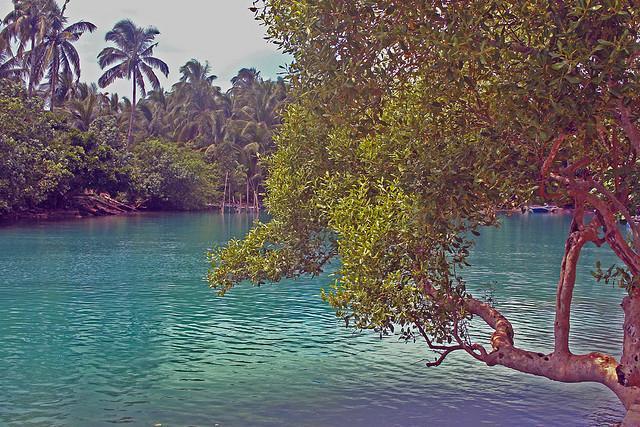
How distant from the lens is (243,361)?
19.5 m

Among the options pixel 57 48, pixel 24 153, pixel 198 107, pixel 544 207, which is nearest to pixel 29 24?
pixel 57 48

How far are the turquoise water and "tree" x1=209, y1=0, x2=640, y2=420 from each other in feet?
13.0

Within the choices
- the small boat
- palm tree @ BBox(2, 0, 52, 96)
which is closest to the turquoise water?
the small boat

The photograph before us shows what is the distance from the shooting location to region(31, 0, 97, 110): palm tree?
79.4 m

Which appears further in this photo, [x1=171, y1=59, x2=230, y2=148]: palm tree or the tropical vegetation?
[x1=171, y1=59, x2=230, y2=148]: palm tree

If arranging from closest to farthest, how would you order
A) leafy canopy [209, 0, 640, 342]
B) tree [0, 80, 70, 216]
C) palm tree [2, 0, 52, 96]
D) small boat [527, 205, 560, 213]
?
leafy canopy [209, 0, 640, 342]
small boat [527, 205, 560, 213]
tree [0, 80, 70, 216]
palm tree [2, 0, 52, 96]

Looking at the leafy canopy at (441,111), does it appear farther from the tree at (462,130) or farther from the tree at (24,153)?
the tree at (24,153)

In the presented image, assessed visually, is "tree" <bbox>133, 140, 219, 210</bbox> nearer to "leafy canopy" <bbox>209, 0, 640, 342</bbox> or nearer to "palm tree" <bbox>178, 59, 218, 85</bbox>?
Answer: "palm tree" <bbox>178, 59, 218, 85</bbox>

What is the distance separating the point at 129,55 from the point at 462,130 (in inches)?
3646

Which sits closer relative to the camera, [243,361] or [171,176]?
[243,361]

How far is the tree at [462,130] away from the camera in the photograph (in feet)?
26.4

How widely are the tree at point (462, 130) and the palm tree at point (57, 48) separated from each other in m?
74.1

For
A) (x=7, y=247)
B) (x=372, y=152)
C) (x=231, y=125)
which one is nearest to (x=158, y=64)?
(x=231, y=125)

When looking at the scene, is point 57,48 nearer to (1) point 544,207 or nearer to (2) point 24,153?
(2) point 24,153
